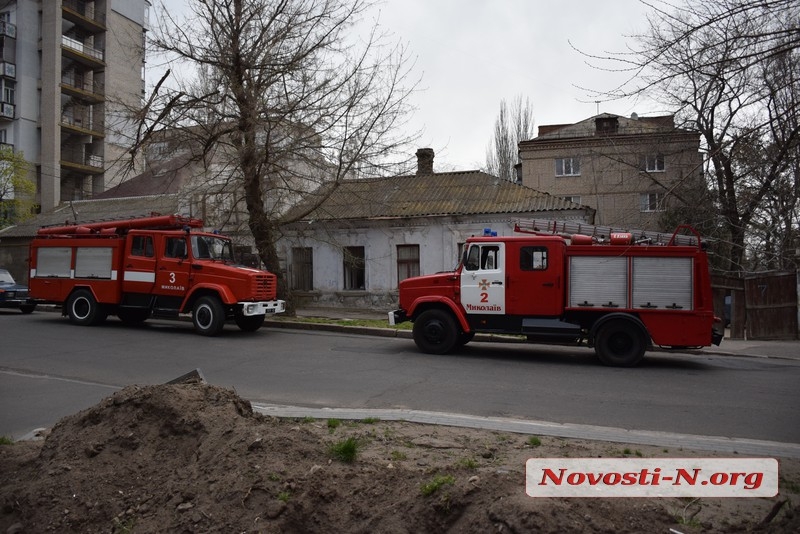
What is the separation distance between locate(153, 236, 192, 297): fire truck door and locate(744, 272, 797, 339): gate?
589 inches

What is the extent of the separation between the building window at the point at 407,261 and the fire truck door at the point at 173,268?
10.3 meters

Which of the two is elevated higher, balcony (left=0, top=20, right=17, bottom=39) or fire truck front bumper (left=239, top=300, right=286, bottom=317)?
balcony (left=0, top=20, right=17, bottom=39)

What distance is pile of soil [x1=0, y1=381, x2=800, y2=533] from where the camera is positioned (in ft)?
12.1

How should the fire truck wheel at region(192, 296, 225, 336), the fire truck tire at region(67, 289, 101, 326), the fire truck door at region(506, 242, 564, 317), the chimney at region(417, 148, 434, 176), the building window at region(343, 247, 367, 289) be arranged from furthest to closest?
the chimney at region(417, 148, 434, 176), the building window at region(343, 247, 367, 289), the fire truck tire at region(67, 289, 101, 326), the fire truck wheel at region(192, 296, 225, 336), the fire truck door at region(506, 242, 564, 317)

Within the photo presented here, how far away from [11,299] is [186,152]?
7969 millimetres

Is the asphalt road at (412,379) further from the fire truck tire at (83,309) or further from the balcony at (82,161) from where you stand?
the balcony at (82,161)

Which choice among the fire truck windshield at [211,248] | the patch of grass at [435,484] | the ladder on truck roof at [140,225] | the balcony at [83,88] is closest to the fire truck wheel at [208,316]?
the fire truck windshield at [211,248]

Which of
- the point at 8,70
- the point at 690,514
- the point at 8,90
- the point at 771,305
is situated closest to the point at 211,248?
the point at 690,514

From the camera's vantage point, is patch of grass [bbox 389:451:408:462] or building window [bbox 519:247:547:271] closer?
patch of grass [bbox 389:451:408:462]

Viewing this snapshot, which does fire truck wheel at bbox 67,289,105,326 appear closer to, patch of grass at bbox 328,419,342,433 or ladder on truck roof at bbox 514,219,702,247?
ladder on truck roof at bbox 514,219,702,247

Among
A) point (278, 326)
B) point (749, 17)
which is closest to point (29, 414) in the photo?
point (749, 17)

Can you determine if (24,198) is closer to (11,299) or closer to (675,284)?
(11,299)

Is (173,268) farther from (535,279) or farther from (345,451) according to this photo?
(345,451)

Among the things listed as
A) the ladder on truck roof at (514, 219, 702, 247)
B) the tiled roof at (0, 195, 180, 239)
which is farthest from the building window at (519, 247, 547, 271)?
the tiled roof at (0, 195, 180, 239)
